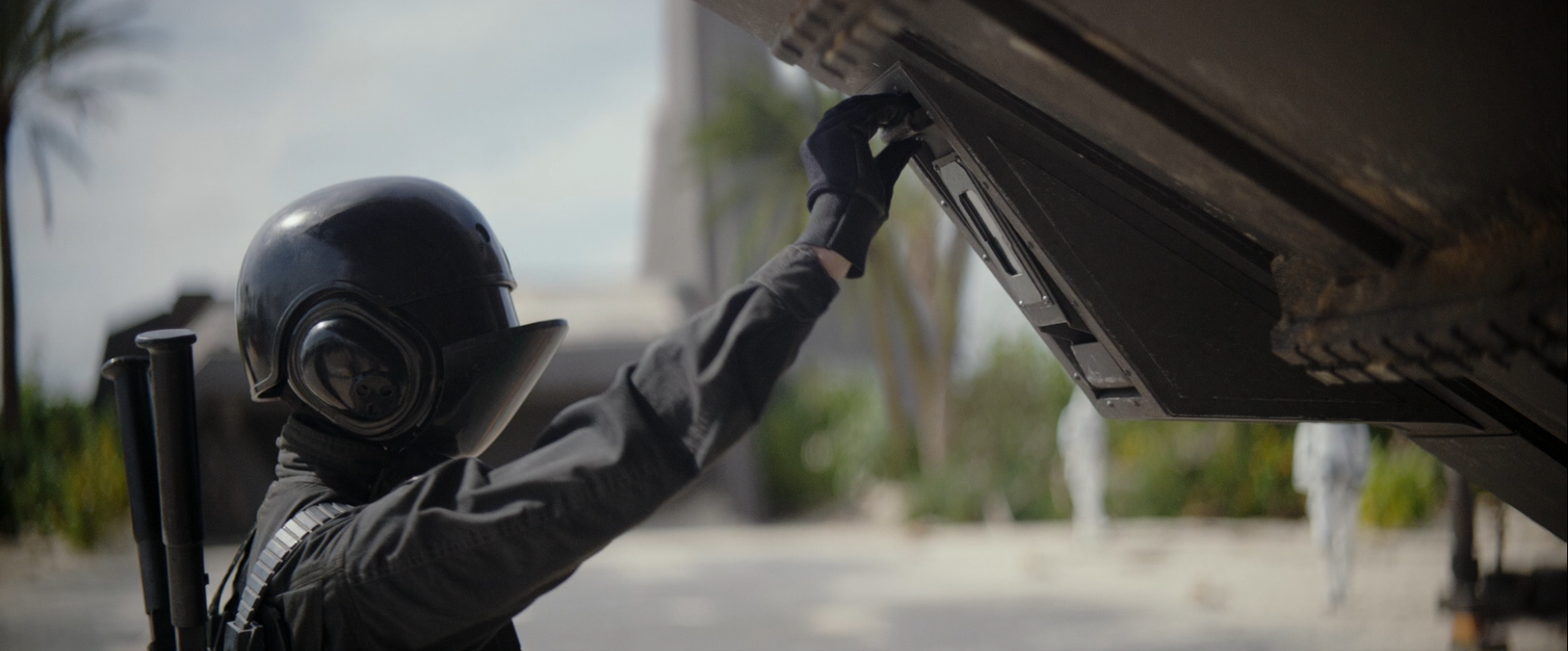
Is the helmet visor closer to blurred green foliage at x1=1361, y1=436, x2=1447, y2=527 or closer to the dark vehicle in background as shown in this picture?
the dark vehicle in background

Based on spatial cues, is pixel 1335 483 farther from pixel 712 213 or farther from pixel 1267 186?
pixel 712 213

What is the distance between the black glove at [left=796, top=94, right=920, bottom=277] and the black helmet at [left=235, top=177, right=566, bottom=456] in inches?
18.6

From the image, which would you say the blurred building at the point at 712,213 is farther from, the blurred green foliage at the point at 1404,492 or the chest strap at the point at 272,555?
the chest strap at the point at 272,555

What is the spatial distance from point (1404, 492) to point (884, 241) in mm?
5475

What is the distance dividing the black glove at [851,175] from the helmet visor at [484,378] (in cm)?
46

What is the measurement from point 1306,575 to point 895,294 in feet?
18.7

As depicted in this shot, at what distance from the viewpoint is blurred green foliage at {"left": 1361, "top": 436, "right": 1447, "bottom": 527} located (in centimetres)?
877

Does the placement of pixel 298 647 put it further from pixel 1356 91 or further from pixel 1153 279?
pixel 1356 91

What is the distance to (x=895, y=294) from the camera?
1196 centimetres

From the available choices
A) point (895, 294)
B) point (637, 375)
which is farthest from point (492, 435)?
point (895, 294)

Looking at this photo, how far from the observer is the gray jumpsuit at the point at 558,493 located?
1.04 metres

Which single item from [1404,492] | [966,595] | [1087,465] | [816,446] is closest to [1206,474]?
[1404,492]

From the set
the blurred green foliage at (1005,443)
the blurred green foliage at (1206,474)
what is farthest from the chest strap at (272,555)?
the blurred green foliage at (1005,443)

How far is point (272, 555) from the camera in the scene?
4.06 ft
